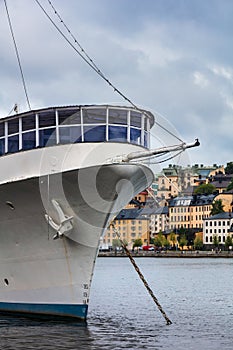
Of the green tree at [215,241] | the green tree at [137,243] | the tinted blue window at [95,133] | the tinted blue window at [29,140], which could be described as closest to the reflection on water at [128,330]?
the tinted blue window at [29,140]

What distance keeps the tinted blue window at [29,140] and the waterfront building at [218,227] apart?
509ft

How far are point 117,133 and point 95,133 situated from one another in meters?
0.76

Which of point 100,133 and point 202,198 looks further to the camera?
point 202,198

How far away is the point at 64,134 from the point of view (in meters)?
24.5

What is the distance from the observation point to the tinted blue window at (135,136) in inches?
981

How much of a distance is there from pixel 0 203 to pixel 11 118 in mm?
2974

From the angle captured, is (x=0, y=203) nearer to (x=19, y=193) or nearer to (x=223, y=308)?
(x=19, y=193)

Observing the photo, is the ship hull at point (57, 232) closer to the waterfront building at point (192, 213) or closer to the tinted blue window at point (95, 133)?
the tinted blue window at point (95, 133)

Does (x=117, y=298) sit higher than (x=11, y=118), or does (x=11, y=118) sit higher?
(x=11, y=118)

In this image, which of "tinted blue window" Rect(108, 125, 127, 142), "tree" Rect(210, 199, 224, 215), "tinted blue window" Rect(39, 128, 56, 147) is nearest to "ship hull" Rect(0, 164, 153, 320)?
"tinted blue window" Rect(39, 128, 56, 147)

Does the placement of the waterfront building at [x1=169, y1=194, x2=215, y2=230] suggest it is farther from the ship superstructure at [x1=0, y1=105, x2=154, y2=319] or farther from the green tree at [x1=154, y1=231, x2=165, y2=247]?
the ship superstructure at [x1=0, y1=105, x2=154, y2=319]

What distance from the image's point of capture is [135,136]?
2506 cm

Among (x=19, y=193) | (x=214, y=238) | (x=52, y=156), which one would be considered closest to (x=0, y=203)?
(x=19, y=193)

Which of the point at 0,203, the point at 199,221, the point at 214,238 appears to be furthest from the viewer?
the point at 199,221
